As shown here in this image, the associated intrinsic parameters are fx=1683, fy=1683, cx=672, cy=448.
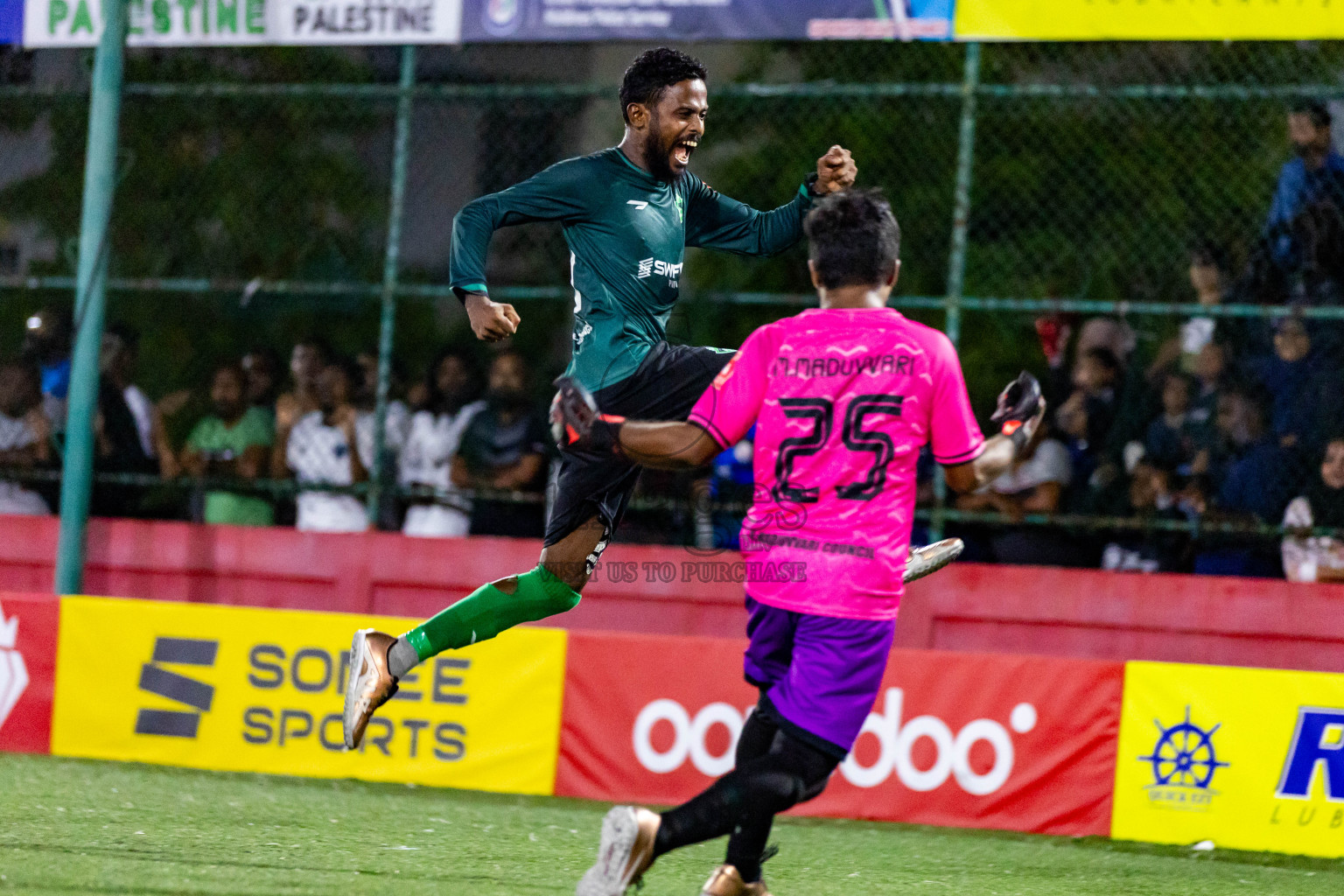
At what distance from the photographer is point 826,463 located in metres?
4.22

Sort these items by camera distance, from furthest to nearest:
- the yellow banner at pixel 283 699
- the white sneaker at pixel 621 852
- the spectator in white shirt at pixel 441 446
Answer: the spectator in white shirt at pixel 441 446
the yellow banner at pixel 283 699
the white sneaker at pixel 621 852

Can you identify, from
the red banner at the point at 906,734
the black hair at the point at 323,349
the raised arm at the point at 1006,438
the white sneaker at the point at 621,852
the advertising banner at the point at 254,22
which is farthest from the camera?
the black hair at the point at 323,349

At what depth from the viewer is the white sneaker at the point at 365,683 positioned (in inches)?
219

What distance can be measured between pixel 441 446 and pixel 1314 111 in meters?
4.88

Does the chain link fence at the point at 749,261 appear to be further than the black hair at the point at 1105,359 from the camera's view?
No

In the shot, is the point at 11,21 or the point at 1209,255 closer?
the point at 1209,255

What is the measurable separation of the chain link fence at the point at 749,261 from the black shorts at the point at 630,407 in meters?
3.19

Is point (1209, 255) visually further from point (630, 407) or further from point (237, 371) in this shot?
point (237, 371)

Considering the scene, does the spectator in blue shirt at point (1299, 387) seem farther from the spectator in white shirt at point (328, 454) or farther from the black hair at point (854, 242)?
the spectator in white shirt at point (328, 454)

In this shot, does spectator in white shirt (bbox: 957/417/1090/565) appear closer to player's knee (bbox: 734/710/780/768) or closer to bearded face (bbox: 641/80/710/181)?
bearded face (bbox: 641/80/710/181)

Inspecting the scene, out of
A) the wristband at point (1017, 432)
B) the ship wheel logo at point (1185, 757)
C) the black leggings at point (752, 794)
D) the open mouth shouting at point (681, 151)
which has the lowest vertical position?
the ship wheel logo at point (1185, 757)

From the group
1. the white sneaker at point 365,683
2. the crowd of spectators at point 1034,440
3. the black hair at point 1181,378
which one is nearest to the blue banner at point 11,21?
the crowd of spectators at point 1034,440

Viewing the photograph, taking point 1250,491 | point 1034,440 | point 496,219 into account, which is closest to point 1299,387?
point 1250,491

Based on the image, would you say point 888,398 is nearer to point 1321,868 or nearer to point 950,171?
point 1321,868
